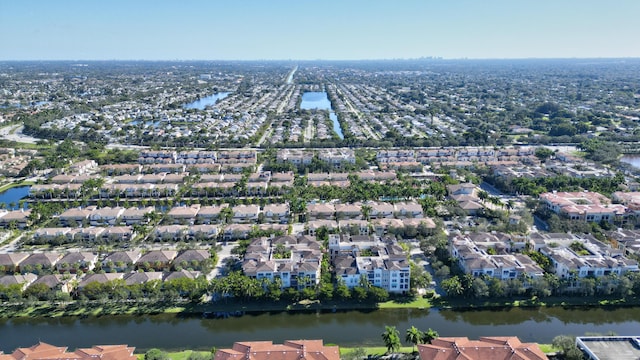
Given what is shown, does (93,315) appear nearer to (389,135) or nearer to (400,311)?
(400,311)

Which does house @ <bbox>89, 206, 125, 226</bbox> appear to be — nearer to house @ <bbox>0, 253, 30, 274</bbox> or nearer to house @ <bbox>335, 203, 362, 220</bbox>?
house @ <bbox>0, 253, 30, 274</bbox>

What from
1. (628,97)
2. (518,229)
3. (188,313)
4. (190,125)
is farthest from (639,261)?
(628,97)

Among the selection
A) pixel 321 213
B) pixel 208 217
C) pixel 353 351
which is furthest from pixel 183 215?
pixel 353 351

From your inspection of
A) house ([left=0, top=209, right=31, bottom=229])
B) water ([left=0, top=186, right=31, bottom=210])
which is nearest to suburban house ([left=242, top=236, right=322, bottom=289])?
house ([left=0, top=209, right=31, bottom=229])

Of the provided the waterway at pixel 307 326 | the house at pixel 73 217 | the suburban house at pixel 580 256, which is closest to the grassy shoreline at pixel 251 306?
the waterway at pixel 307 326

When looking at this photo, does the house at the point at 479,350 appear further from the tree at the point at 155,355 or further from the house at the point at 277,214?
the house at the point at 277,214

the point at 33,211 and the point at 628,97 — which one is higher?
the point at 628,97

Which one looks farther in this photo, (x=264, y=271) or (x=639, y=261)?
(x=639, y=261)
